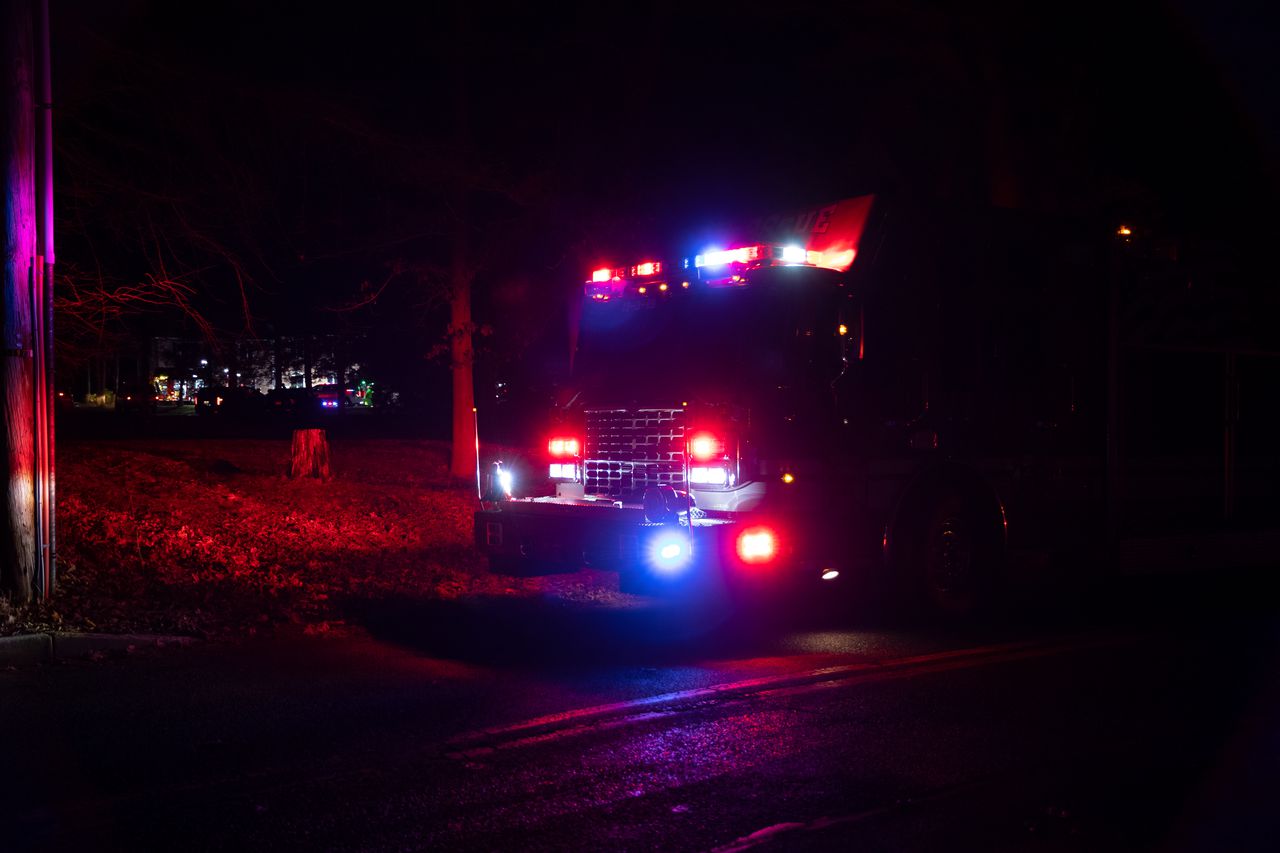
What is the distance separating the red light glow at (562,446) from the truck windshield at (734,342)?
16.0 inches

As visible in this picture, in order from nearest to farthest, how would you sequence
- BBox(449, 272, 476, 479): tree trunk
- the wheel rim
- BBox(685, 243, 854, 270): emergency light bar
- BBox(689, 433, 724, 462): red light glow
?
BBox(689, 433, 724, 462): red light glow
BBox(685, 243, 854, 270): emergency light bar
the wheel rim
BBox(449, 272, 476, 479): tree trunk

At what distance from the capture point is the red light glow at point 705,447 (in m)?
8.04

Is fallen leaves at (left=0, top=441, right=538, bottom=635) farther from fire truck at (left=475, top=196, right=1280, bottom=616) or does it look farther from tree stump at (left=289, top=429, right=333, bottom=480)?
fire truck at (left=475, top=196, right=1280, bottom=616)

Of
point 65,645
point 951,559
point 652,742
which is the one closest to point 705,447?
point 951,559

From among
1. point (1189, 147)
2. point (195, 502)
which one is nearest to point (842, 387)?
point (195, 502)

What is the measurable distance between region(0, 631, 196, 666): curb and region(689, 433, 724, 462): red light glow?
385 centimetres

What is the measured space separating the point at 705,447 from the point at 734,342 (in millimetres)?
800

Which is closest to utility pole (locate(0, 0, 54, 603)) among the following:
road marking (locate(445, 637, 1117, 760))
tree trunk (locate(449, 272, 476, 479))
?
road marking (locate(445, 637, 1117, 760))

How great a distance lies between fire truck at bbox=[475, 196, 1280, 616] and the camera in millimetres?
8078

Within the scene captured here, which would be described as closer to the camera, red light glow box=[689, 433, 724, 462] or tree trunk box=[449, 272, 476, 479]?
red light glow box=[689, 433, 724, 462]

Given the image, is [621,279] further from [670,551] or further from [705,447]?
[670,551]

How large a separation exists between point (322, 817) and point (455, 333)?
40.3ft

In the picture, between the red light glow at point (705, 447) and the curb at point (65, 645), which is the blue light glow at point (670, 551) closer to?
the red light glow at point (705, 447)

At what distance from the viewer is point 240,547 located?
11180mm
